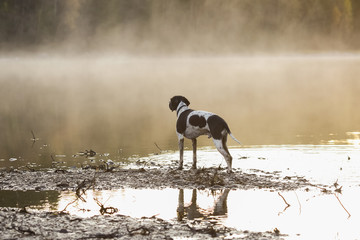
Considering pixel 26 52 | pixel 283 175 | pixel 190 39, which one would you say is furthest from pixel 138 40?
pixel 283 175

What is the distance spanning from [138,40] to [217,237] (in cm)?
14008

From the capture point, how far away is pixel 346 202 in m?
12.5

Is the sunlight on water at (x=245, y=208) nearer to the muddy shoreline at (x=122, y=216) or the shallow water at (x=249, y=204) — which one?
the shallow water at (x=249, y=204)

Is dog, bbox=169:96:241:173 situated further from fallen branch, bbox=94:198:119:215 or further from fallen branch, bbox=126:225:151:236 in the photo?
fallen branch, bbox=126:225:151:236

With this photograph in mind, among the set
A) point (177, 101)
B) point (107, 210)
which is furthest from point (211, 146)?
point (107, 210)

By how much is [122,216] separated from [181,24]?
15125 centimetres

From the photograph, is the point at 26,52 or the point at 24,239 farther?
the point at 26,52

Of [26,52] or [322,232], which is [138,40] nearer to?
[26,52]

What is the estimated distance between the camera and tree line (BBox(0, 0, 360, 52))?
13925 centimetres

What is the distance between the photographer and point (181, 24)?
16012 cm

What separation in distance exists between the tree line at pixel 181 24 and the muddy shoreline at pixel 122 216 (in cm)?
12120

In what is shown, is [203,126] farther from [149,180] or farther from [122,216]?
[122,216]

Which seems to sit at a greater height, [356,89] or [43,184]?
[356,89]

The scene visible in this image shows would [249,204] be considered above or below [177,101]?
below
